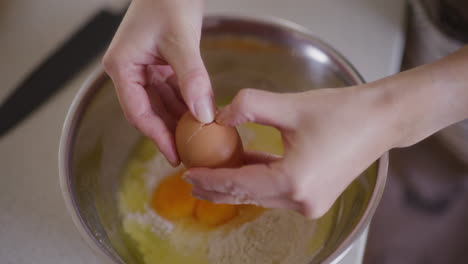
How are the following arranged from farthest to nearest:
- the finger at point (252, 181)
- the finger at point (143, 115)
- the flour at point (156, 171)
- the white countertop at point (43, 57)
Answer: the flour at point (156, 171)
the white countertop at point (43, 57)
the finger at point (143, 115)
the finger at point (252, 181)

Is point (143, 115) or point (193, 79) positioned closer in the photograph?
point (193, 79)

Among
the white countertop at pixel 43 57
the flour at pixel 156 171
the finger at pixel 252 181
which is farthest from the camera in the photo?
the flour at pixel 156 171

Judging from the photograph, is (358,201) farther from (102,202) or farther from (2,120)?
(2,120)

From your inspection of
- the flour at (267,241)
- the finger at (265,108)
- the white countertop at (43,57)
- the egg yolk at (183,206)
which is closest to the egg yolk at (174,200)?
the egg yolk at (183,206)

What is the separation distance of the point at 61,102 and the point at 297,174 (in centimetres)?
83

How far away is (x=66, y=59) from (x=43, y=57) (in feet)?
0.28

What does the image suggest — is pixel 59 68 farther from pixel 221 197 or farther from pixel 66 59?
pixel 221 197

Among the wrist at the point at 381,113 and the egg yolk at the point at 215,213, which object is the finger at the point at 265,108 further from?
the egg yolk at the point at 215,213

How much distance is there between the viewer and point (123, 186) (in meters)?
1.13

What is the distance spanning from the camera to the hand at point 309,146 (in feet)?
2.26

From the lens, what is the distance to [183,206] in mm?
1083

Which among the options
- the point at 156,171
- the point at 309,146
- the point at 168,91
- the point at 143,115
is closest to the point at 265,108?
the point at 309,146

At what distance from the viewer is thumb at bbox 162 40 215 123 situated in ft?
2.60

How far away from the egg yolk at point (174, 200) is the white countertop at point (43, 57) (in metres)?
0.21
